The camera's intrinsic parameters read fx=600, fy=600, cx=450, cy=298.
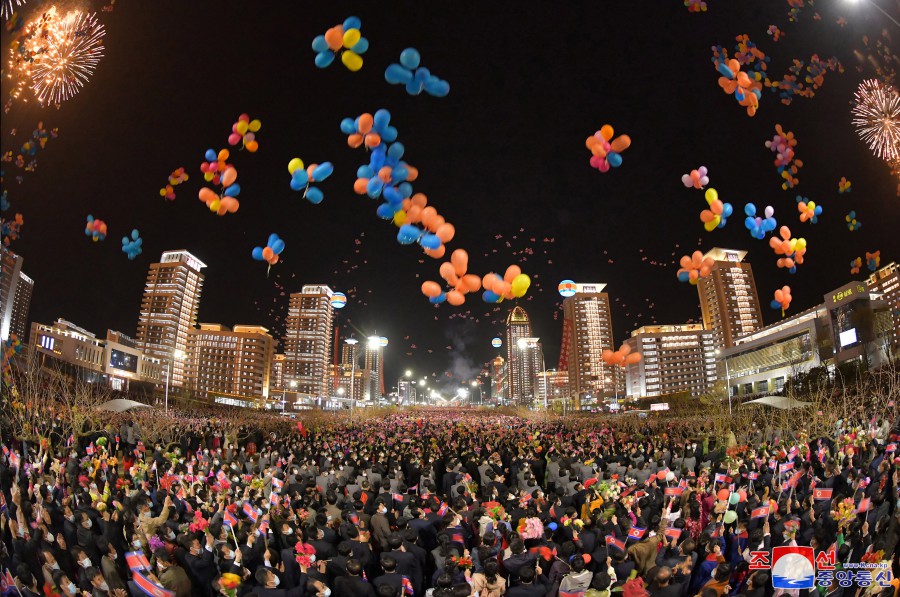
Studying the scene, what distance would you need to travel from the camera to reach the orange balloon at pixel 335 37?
8211mm

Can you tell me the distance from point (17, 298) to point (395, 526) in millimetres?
144933

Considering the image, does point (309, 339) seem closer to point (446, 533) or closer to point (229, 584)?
point (446, 533)

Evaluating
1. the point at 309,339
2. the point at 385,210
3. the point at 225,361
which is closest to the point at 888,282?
the point at 385,210

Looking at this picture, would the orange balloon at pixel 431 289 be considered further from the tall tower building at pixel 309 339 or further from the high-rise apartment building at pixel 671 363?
the tall tower building at pixel 309 339

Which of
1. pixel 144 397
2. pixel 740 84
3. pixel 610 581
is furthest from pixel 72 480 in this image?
pixel 144 397

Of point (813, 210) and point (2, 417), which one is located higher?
point (813, 210)

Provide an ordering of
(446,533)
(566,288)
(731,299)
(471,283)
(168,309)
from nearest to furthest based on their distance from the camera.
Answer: (446,533), (471,283), (566,288), (731,299), (168,309)

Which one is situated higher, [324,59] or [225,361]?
[225,361]

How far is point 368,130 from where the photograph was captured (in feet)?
31.9

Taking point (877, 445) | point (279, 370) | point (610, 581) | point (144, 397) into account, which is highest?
point (279, 370)

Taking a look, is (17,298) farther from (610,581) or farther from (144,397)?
(610,581)

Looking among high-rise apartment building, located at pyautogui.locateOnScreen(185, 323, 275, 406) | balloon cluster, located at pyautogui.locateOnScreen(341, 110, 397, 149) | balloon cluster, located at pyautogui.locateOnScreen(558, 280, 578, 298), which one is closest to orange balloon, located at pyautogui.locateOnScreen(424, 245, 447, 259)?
balloon cluster, located at pyautogui.locateOnScreen(341, 110, 397, 149)

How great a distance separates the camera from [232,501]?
8.29m

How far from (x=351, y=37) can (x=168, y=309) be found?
125546mm
